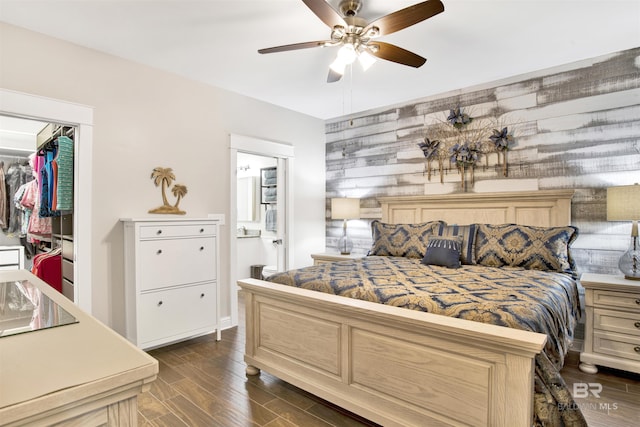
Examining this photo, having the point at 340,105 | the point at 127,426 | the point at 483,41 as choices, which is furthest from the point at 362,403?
→ the point at 340,105

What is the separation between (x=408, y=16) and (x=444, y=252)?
1852 mm

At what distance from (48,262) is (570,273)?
15.3ft

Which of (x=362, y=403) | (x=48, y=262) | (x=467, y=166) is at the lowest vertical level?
(x=362, y=403)

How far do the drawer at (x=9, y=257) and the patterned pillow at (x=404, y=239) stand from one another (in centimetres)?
477

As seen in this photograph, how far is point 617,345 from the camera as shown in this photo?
8.43ft

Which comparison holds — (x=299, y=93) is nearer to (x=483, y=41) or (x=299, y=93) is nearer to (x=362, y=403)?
(x=483, y=41)

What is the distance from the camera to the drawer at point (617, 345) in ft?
8.23

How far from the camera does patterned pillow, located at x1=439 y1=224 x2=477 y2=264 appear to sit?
315cm

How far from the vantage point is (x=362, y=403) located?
196cm

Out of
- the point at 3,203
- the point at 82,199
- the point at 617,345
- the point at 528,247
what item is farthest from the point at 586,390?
the point at 3,203

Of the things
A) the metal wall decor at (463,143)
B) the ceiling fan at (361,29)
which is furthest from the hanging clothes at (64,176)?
the metal wall decor at (463,143)

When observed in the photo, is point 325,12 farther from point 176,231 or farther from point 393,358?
point 176,231

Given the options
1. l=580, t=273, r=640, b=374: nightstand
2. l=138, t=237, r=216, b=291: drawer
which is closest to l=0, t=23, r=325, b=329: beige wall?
l=138, t=237, r=216, b=291: drawer

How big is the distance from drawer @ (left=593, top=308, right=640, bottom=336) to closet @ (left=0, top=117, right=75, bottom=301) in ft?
14.2
